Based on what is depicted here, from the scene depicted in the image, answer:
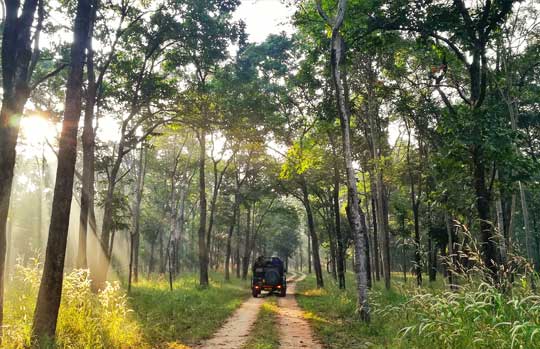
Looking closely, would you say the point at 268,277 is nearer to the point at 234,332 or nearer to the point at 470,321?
the point at 234,332

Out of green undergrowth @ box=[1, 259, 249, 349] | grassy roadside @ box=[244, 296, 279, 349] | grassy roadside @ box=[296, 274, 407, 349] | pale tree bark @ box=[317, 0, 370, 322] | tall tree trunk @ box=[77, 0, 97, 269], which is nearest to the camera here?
green undergrowth @ box=[1, 259, 249, 349]

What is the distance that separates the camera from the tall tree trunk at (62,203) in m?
6.87

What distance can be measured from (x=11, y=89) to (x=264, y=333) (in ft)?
29.6

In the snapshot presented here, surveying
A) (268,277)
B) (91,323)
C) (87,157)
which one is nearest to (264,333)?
(91,323)

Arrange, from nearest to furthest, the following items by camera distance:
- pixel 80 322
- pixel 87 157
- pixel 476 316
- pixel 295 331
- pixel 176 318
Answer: pixel 476 316, pixel 80 322, pixel 295 331, pixel 176 318, pixel 87 157

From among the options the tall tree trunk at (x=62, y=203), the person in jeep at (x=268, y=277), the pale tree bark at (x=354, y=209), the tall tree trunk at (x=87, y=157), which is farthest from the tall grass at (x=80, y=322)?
the person in jeep at (x=268, y=277)

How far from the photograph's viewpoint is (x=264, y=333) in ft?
35.2

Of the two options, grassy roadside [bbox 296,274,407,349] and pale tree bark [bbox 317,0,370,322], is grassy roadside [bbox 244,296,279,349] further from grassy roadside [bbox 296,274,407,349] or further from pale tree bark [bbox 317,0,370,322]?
pale tree bark [bbox 317,0,370,322]

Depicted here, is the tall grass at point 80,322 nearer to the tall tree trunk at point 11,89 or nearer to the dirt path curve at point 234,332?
the tall tree trunk at point 11,89

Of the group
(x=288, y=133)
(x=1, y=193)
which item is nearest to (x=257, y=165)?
(x=288, y=133)

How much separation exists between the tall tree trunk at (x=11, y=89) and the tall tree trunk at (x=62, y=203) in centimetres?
139

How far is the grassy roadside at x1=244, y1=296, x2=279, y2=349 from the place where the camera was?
9070 mm

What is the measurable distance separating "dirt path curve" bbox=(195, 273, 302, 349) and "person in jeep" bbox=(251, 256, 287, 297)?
27.9 feet

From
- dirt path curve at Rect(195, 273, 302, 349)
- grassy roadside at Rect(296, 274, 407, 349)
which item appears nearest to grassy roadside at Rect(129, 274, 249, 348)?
dirt path curve at Rect(195, 273, 302, 349)
